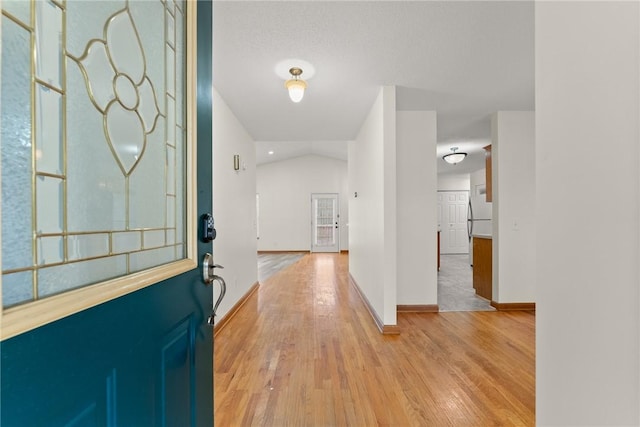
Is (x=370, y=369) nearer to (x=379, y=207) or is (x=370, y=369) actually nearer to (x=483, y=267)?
(x=379, y=207)

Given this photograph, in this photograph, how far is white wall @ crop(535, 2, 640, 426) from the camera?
1.69 ft

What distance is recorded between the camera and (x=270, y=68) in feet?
7.87

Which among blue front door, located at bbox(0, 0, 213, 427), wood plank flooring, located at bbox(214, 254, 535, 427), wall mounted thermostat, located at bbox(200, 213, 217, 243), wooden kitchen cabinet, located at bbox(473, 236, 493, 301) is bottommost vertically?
wood plank flooring, located at bbox(214, 254, 535, 427)

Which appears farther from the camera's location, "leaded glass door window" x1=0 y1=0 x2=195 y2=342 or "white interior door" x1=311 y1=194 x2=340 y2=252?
"white interior door" x1=311 y1=194 x2=340 y2=252

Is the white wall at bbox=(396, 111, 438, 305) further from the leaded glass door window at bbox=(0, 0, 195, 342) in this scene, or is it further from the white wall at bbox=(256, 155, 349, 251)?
the white wall at bbox=(256, 155, 349, 251)

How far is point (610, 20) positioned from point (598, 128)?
0.20 metres

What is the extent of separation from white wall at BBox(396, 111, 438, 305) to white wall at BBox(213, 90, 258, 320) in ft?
6.53

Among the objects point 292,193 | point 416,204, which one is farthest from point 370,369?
point 292,193

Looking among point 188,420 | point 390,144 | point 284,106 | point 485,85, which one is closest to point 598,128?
point 188,420

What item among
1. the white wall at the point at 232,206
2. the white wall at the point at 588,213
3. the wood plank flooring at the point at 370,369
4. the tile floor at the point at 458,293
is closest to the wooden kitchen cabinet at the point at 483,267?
the tile floor at the point at 458,293

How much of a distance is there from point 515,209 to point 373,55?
264 centimetres

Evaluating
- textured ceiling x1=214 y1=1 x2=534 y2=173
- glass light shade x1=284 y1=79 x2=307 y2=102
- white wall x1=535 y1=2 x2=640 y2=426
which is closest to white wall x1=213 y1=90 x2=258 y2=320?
textured ceiling x1=214 y1=1 x2=534 y2=173

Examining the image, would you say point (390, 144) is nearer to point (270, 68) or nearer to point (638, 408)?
point (270, 68)

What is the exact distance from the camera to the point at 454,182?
937 centimetres
